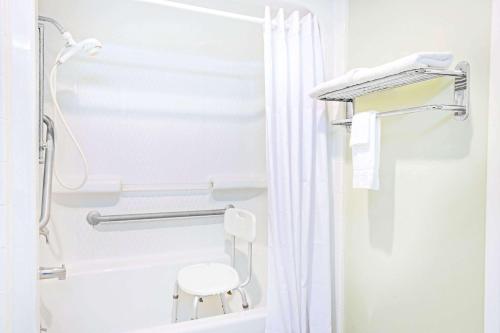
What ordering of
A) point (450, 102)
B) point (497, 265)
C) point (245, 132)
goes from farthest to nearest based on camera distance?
point (245, 132) → point (450, 102) → point (497, 265)

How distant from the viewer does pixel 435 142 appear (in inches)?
51.0

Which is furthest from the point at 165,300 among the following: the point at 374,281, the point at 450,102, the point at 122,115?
the point at 450,102

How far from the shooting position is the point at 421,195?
1.34 metres

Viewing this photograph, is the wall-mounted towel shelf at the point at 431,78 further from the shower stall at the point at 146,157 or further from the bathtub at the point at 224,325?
the bathtub at the point at 224,325

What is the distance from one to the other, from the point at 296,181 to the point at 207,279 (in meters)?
0.83

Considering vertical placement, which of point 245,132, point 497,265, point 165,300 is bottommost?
point 165,300

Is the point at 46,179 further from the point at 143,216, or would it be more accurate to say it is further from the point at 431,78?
the point at 431,78

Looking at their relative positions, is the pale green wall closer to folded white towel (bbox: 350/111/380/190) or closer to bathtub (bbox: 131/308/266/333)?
folded white towel (bbox: 350/111/380/190)

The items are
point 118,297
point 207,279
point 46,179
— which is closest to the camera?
point 46,179

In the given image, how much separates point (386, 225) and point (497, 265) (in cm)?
46

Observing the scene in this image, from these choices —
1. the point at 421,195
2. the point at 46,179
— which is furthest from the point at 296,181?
the point at 46,179

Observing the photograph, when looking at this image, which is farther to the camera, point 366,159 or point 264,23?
point 264,23

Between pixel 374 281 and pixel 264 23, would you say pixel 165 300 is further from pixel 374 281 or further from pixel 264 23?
pixel 264 23

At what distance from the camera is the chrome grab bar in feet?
7.14
